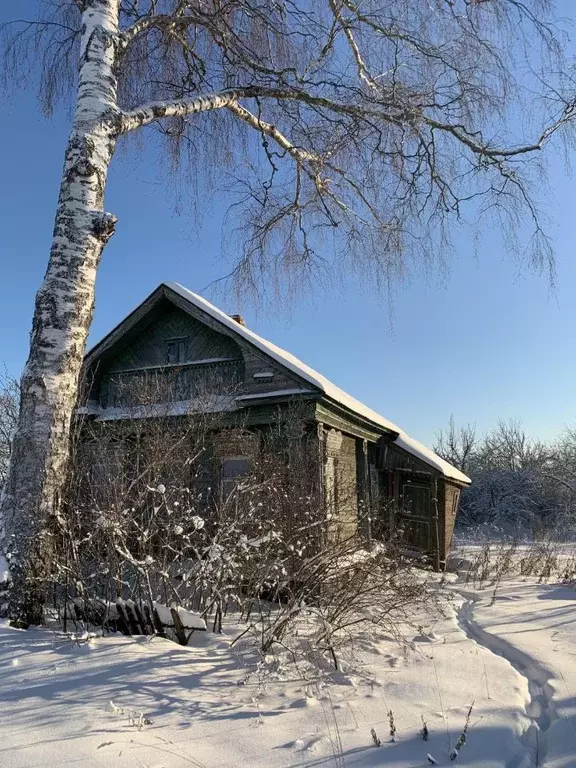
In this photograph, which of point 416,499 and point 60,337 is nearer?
point 60,337

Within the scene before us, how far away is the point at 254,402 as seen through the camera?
11.6 meters

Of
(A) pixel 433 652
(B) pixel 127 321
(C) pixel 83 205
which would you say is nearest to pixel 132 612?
(A) pixel 433 652

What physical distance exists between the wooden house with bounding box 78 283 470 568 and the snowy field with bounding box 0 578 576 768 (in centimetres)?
504

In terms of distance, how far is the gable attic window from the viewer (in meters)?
Result: 13.2

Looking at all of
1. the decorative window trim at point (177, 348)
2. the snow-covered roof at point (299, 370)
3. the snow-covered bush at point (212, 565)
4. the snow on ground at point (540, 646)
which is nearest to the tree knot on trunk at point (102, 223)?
the snow-covered bush at point (212, 565)

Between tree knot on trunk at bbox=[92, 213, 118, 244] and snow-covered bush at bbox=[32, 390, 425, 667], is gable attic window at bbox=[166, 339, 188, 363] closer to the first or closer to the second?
snow-covered bush at bbox=[32, 390, 425, 667]

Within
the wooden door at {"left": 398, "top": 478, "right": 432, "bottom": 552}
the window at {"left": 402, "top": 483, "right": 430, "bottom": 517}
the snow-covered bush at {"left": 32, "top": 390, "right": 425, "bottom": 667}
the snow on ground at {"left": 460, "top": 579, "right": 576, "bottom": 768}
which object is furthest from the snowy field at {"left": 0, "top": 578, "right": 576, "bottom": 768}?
the window at {"left": 402, "top": 483, "right": 430, "bottom": 517}

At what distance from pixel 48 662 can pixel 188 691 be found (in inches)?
33.9

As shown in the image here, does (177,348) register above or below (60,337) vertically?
above

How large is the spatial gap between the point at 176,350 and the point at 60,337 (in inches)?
335

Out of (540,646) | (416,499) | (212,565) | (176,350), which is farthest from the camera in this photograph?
(416,499)

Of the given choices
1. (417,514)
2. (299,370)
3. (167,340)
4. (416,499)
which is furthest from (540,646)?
(167,340)

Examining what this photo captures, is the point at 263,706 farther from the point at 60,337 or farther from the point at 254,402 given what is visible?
the point at 254,402

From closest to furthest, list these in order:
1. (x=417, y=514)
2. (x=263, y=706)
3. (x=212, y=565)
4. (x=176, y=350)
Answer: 1. (x=263, y=706)
2. (x=212, y=565)
3. (x=176, y=350)
4. (x=417, y=514)
